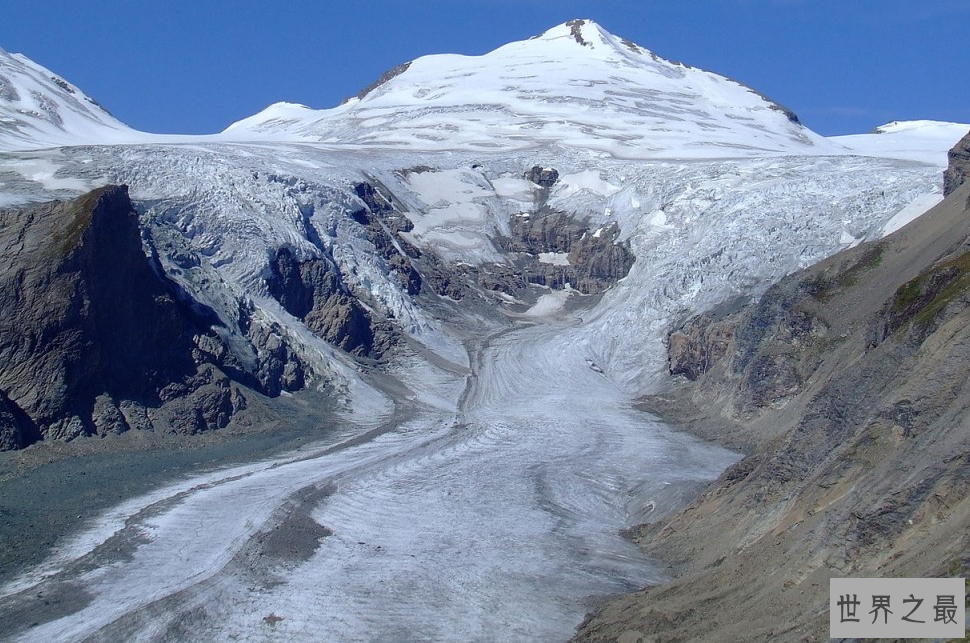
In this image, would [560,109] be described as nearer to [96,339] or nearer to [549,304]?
[549,304]

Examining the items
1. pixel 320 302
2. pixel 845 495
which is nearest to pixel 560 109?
pixel 320 302

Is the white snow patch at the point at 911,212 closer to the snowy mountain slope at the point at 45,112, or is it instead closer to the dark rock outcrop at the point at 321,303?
the dark rock outcrop at the point at 321,303

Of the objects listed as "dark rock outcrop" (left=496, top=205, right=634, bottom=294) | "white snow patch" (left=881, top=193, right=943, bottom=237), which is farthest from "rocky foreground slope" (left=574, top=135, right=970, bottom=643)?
"dark rock outcrop" (left=496, top=205, right=634, bottom=294)

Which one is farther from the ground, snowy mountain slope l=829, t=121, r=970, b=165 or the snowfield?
snowy mountain slope l=829, t=121, r=970, b=165

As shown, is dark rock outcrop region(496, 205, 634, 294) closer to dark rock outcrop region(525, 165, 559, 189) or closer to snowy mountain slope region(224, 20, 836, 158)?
dark rock outcrop region(525, 165, 559, 189)

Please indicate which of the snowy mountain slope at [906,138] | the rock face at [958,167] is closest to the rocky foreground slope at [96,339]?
the rock face at [958,167]

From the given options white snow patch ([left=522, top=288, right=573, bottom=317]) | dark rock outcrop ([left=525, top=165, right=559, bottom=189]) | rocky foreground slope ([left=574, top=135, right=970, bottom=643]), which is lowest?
rocky foreground slope ([left=574, top=135, right=970, bottom=643])

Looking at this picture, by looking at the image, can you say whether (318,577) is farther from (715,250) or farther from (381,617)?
(715,250)

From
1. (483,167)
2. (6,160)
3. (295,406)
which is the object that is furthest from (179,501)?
(483,167)
